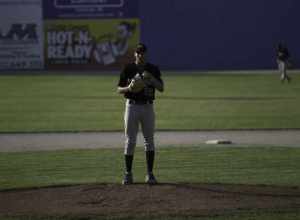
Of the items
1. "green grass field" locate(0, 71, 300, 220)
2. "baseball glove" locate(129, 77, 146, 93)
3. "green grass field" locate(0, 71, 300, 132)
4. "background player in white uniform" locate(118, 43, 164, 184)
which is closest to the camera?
"baseball glove" locate(129, 77, 146, 93)

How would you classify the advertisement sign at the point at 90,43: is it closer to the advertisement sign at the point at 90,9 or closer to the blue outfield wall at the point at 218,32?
the advertisement sign at the point at 90,9

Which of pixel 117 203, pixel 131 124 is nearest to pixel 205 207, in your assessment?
pixel 117 203

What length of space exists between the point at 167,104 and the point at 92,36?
24001mm

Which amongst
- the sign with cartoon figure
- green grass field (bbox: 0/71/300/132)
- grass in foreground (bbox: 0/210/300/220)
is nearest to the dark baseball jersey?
grass in foreground (bbox: 0/210/300/220)

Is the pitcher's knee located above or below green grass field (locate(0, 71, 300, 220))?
above

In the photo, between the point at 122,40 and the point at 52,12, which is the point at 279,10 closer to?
the point at 122,40

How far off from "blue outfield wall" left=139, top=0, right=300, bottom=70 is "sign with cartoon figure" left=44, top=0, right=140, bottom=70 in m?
1.24

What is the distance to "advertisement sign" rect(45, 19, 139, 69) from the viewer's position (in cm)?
5300

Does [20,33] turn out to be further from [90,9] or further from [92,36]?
[90,9]

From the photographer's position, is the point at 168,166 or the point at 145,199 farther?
the point at 168,166

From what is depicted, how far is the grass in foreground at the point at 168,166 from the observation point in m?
14.3

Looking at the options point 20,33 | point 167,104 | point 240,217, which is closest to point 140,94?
point 240,217

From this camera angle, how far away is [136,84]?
1230 cm

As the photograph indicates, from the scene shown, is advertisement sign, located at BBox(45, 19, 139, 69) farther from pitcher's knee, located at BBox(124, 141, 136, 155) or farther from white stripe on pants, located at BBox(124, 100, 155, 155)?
white stripe on pants, located at BBox(124, 100, 155, 155)
